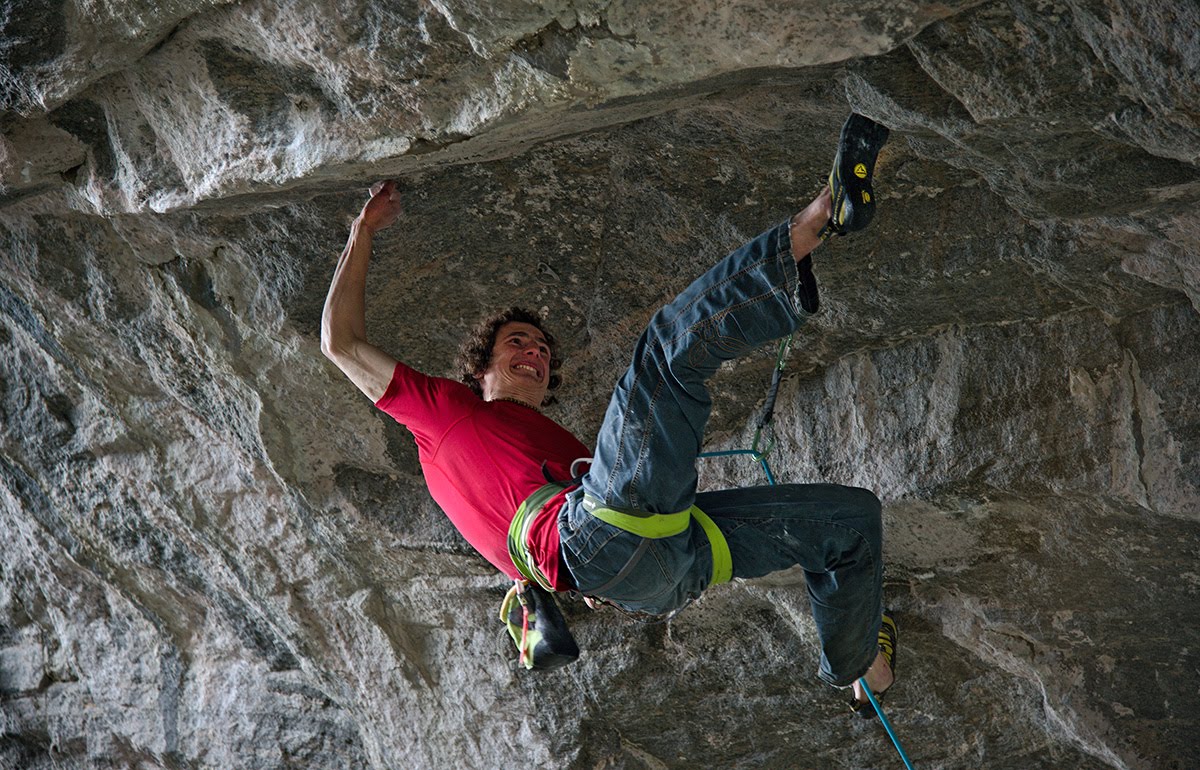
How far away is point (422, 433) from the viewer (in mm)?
2959

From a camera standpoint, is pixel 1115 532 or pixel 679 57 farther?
pixel 1115 532

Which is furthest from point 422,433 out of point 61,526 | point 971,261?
point 61,526

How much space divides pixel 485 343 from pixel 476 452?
1.40 ft

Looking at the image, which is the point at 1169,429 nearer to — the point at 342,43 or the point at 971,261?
the point at 971,261

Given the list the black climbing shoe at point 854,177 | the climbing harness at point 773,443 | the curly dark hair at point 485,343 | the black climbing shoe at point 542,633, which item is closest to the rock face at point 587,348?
the black climbing shoe at point 854,177

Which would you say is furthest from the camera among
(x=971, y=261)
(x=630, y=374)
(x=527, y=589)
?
(x=527, y=589)

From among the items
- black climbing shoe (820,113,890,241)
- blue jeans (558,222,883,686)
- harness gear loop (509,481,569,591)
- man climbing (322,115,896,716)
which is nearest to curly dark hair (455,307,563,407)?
Answer: man climbing (322,115,896,716)

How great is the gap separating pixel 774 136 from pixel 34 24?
164 cm

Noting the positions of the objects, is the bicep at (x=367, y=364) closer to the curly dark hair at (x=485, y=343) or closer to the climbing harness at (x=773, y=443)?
the curly dark hair at (x=485, y=343)

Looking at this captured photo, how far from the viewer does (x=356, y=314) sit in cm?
294

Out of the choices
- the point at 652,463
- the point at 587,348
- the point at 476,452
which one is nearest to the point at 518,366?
the point at 476,452

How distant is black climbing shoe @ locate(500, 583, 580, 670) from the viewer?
3.04m

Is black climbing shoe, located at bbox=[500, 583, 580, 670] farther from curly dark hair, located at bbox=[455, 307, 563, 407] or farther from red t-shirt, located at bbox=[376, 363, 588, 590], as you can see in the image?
curly dark hair, located at bbox=[455, 307, 563, 407]

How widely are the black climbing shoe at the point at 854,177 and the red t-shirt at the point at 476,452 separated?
899 millimetres
